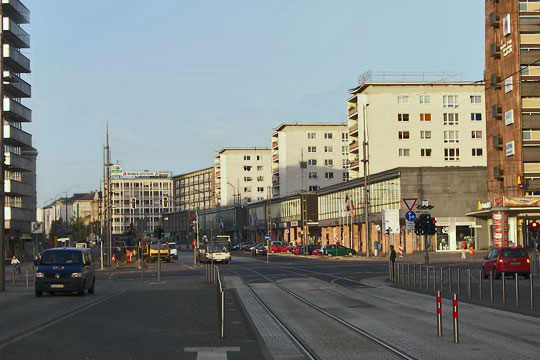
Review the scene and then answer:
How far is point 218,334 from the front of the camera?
16.3m

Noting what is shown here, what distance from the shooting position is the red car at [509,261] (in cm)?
3688

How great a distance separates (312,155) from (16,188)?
73250 millimetres

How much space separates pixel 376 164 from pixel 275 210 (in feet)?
135

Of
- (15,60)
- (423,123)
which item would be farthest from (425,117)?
(15,60)

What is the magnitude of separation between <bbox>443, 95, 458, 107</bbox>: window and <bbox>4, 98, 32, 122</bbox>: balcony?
52655 mm

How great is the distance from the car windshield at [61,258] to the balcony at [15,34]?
5490 centimetres

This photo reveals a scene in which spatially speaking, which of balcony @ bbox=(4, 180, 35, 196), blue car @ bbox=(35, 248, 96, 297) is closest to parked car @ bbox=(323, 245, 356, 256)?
balcony @ bbox=(4, 180, 35, 196)

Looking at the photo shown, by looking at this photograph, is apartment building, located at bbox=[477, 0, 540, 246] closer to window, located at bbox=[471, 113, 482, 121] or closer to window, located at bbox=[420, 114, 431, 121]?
window, located at bbox=[420, 114, 431, 121]

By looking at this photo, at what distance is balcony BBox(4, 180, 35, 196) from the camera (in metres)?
83.5

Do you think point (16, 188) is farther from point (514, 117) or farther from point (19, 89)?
point (514, 117)

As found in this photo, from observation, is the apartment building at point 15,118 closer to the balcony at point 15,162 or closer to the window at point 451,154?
the balcony at point 15,162

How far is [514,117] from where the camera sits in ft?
242

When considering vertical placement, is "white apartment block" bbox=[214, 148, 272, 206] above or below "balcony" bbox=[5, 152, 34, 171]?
above

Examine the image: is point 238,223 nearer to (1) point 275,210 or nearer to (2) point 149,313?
(1) point 275,210
